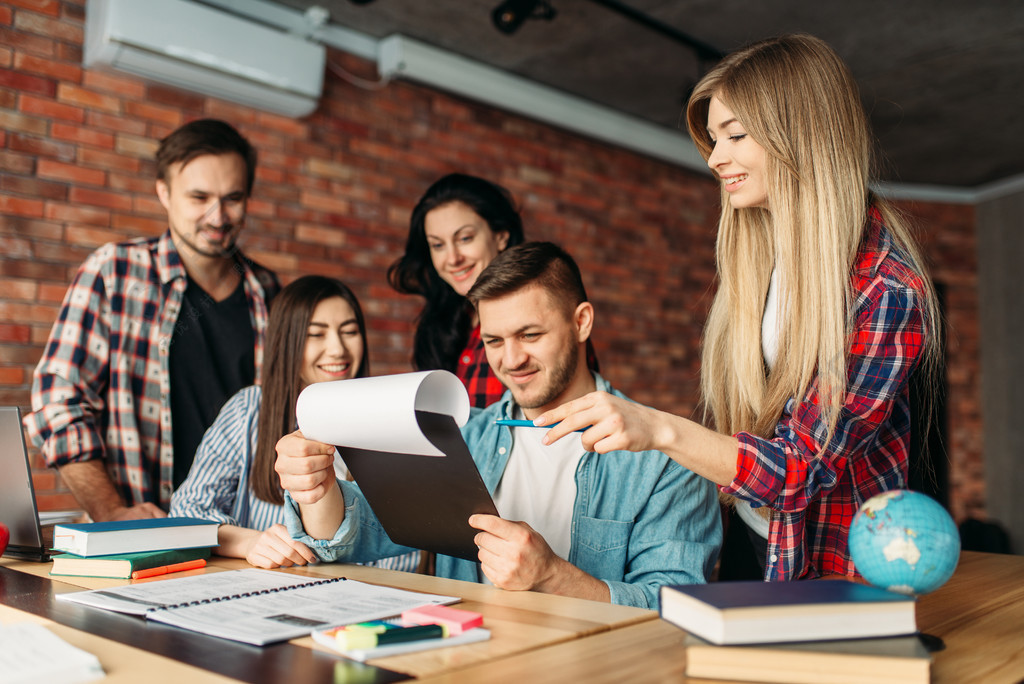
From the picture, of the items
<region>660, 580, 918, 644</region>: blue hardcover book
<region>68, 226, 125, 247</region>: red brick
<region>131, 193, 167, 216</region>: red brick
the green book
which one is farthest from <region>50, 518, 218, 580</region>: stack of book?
<region>131, 193, 167, 216</region>: red brick

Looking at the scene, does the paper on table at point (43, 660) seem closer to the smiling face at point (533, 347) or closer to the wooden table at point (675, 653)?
the wooden table at point (675, 653)

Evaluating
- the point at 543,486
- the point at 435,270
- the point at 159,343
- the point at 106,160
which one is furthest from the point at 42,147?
the point at 543,486

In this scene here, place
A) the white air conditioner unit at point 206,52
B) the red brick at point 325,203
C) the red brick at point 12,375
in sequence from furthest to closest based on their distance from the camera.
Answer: the red brick at point 325,203, the white air conditioner unit at point 206,52, the red brick at point 12,375

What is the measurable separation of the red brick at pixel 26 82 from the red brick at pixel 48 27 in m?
0.17

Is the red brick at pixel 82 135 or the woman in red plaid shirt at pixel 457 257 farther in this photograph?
the red brick at pixel 82 135

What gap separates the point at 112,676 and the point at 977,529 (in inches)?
142

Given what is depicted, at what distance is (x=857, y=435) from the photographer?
50.3 inches

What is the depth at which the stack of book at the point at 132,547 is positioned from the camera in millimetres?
1394

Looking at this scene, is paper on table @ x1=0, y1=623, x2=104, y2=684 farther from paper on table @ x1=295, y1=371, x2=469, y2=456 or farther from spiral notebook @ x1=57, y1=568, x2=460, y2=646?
paper on table @ x1=295, y1=371, x2=469, y2=456

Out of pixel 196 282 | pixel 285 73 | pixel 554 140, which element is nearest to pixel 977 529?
pixel 554 140

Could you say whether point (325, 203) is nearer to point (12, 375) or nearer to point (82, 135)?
point (82, 135)

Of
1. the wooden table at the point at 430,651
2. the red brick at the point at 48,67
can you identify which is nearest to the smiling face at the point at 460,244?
the wooden table at the point at 430,651

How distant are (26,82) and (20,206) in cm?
47

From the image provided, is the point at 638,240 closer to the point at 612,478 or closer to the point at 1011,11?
the point at 1011,11
